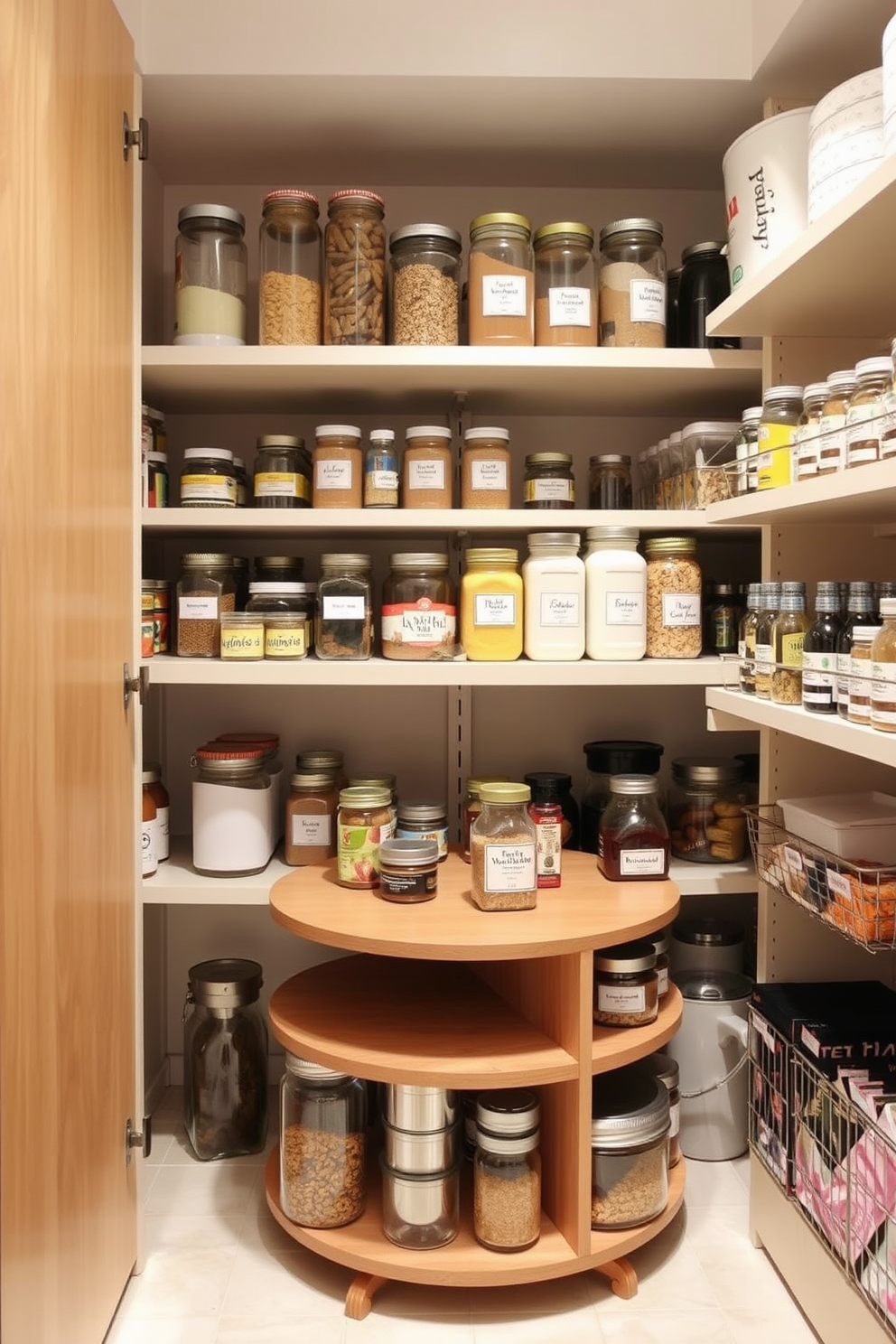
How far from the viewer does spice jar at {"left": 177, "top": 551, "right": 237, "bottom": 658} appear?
1.97m

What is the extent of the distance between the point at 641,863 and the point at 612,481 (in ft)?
2.49

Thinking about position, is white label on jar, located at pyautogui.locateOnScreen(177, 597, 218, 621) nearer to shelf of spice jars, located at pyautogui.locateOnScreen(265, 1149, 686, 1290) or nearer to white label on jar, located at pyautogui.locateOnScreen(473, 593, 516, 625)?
white label on jar, located at pyautogui.locateOnScreen(473, 593, 516, 625)

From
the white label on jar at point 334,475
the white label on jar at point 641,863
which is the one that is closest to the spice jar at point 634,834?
the white label on jar at point 641,863

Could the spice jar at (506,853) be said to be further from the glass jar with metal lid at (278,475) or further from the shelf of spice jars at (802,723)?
the glass jar with metal lid at (278,475)

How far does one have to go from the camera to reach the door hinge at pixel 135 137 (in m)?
1.63

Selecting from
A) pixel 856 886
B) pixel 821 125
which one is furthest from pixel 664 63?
pixel 856 886

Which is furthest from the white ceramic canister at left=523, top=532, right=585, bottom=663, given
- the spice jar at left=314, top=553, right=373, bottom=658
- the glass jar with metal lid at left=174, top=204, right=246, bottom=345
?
the glass jar with metal lid at left=174, top=204, right=246, bottom=345

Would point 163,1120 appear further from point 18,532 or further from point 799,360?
point 799,360

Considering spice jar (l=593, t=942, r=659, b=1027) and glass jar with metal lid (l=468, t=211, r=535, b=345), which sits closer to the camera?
spice jar (l=593, t=942, r=659, b=1027)

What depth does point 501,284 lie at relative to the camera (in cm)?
188

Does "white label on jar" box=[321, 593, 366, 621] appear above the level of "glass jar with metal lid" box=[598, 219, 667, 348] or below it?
below

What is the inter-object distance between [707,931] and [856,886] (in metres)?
0.86

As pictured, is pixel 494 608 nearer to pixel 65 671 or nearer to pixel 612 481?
pixel 612 481

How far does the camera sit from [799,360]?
1793mm
